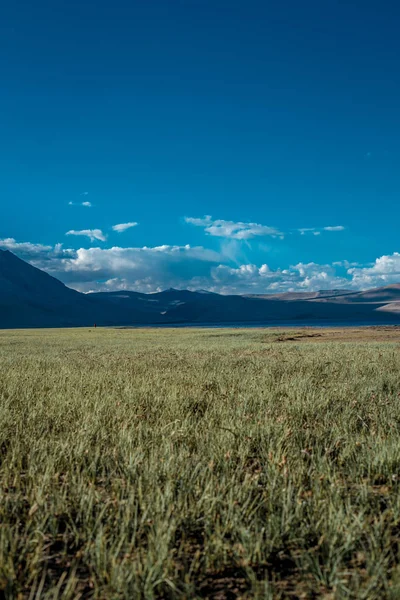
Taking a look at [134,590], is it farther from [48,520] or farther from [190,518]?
[48,520]

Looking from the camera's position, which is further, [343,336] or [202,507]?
[343,336]

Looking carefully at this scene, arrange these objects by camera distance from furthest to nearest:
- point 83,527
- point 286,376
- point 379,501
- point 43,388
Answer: point 286,376 → point 43,388 → point 379,501 → point 83,527

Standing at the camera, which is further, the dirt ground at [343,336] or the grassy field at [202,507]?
the dirt ground at [343,336]

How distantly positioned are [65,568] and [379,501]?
266cm

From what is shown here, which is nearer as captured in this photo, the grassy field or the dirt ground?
the grassy field

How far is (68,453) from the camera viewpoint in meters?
5.04

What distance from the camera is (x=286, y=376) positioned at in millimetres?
12320

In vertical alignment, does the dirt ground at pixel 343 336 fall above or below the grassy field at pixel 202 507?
below

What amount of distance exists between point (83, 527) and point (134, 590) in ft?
3.14

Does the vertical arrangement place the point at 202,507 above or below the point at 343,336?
above

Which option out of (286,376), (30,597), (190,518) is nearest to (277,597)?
(190,518)

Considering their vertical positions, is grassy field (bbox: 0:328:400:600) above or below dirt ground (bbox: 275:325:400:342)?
above

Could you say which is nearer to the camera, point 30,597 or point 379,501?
point 30,597

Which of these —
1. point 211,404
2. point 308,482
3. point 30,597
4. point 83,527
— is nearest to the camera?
point 30,597
